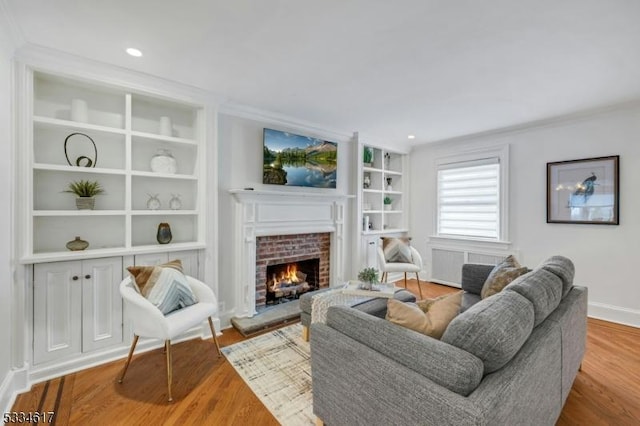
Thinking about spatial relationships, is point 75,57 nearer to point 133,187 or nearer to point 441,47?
point 133,187

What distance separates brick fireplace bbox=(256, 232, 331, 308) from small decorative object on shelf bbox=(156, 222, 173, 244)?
3.27 ft

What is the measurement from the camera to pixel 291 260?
3783 millimetres

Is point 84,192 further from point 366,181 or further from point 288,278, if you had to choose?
point 366,181

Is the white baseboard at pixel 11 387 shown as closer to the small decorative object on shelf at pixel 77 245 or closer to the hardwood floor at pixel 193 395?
the hardwood floor at pixel 193 395

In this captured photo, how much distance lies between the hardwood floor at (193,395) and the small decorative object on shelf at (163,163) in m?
1.71

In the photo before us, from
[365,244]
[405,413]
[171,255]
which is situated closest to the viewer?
[405,413]

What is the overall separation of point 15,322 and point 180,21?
2410 mm

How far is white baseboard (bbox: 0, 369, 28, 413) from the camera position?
1.83 meters

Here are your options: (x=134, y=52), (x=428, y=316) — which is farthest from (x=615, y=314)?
(x=134, y=52)

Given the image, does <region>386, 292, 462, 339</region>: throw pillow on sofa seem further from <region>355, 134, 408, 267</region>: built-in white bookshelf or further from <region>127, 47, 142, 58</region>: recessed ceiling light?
<region>355, 134, 408, 267</region>: built-in white bookshelf

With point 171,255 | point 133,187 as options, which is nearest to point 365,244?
point 171,255

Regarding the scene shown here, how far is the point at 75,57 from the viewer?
2.21 metres

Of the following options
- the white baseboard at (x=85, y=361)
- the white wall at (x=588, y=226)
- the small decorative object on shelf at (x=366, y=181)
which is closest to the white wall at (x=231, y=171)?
the white baseboard at (x=85, y=361)

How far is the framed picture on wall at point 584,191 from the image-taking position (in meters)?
3.24
